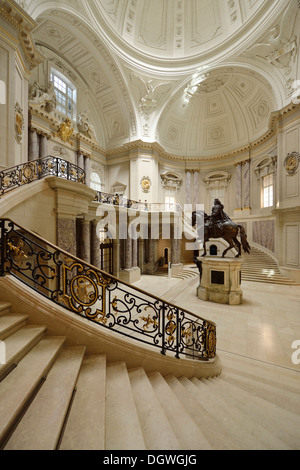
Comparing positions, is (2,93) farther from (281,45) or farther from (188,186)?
(281,45)

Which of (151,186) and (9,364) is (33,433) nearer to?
(9,364)

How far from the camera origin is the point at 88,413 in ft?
5.76

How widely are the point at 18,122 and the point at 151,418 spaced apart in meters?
10.4

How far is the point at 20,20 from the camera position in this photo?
727 centimetres

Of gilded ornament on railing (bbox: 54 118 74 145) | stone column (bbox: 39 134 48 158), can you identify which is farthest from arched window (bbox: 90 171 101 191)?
stone column (bbox: 39 134 48 158)

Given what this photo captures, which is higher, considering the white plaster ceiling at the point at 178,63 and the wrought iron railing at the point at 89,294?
the white plaster ceiling at the point at 178,63

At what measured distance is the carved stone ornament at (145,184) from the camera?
56.4 feet

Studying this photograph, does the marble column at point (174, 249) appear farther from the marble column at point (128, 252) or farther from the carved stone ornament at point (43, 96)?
the carved stone ornament at point (43, 96)

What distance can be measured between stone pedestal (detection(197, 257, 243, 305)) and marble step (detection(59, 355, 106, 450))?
731cm

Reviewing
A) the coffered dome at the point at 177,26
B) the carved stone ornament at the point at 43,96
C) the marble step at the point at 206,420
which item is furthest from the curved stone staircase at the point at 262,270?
the carved stone ornament at the point at 43,96

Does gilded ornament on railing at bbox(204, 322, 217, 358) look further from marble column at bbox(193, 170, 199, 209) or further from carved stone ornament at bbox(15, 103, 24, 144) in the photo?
marble column at bbox(193, 170, 199, 209)

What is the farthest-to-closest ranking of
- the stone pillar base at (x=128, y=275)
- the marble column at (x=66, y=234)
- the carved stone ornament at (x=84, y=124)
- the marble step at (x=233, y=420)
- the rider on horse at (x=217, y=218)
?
the carved stone ornament at (x=84, y=124)
the stone pillar base at (x=128, y=275)
the rider on horse at (x=217, y=218)
the marble column at (x=66, y=234)
the marble step at (x=233, y=420)

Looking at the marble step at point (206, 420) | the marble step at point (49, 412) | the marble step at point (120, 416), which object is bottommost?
the marble step at point (206, 420)

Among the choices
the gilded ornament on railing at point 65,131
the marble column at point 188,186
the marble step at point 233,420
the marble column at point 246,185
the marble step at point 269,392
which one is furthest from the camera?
the marble column at point 188,186
